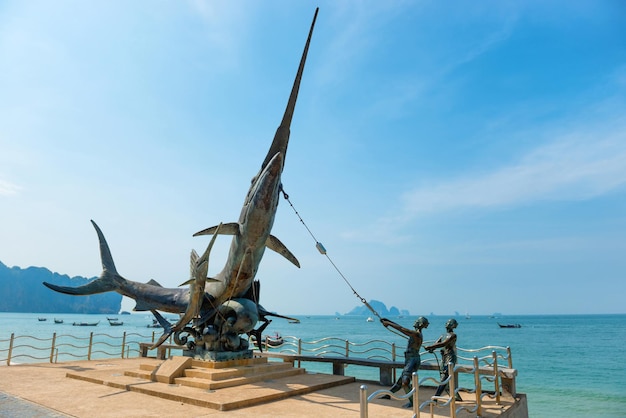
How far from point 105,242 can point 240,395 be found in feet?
27.1

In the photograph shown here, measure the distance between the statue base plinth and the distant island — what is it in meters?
177

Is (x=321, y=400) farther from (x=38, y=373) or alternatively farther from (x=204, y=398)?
(x=38, y=373)

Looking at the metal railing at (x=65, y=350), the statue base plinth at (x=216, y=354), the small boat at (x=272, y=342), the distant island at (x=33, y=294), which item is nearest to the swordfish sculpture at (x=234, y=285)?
the statue base plinth at (x=216, y=354)

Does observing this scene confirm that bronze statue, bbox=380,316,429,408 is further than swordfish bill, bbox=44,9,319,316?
No

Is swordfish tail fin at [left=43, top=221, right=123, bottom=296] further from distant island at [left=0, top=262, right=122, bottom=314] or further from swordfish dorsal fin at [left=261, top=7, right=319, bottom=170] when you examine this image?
distant island at [left=0, top=262, right=122, bottom=314]

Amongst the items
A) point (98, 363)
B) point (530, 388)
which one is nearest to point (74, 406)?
point (98, 363)

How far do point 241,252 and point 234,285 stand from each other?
0.99 metres

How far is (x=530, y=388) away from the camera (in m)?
25.0

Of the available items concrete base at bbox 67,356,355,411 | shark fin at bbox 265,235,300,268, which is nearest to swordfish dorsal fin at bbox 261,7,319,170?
shark fin at bbox 265,235,300,268

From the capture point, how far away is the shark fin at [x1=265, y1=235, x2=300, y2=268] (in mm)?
12461

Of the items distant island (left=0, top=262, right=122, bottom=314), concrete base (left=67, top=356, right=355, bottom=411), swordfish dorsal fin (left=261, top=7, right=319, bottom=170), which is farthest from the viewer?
distant island (left=0, top=262, right=122, bottom=314)

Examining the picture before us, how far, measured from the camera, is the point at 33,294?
170 meters

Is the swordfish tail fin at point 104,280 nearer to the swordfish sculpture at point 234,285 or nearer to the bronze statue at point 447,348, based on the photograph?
the swordfish sculpture at point 234,285

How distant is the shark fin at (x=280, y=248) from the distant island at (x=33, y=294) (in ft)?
581
